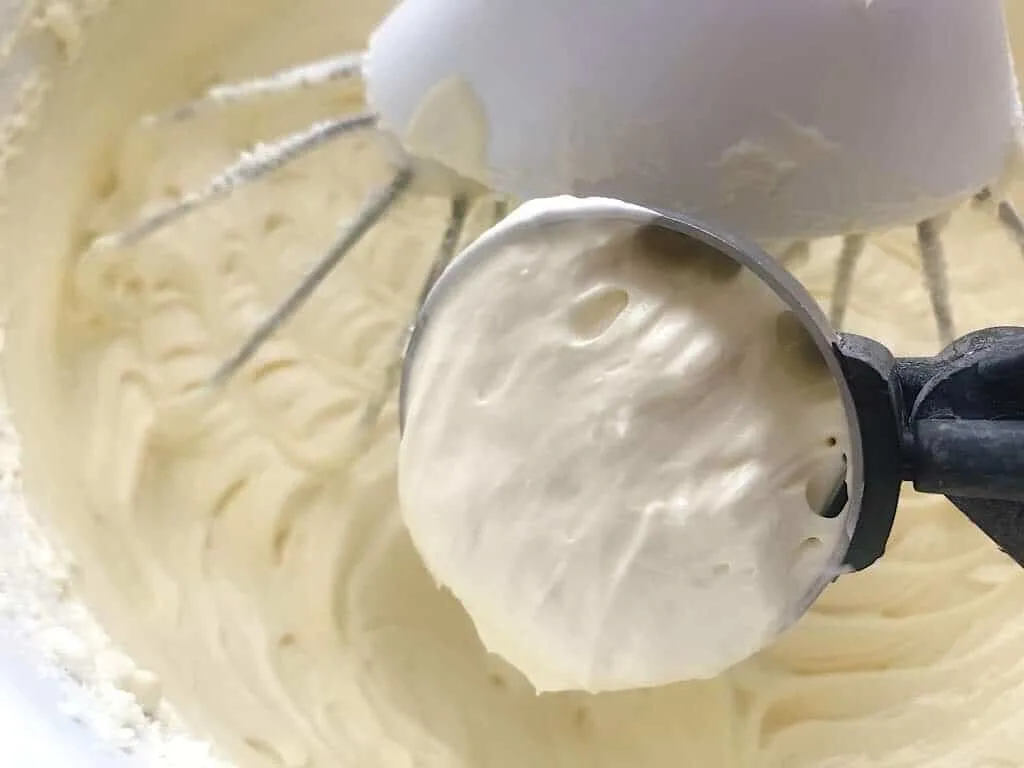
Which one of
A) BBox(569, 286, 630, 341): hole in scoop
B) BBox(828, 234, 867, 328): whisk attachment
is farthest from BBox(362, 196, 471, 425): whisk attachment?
BBox(828, 234, 867, 328): whisk attachment

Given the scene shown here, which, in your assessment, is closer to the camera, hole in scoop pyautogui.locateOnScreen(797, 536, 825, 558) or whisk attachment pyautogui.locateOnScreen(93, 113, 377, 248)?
hole in scoop pyautogui.locateOnScreen(797, 536, 825, 558)

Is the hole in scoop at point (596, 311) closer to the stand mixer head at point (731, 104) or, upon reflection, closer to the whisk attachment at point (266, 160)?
the stand mixer head at point (731, 104)

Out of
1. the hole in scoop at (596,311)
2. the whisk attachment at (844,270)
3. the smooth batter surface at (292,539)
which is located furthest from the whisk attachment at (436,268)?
the whisk attachment at (844,270)

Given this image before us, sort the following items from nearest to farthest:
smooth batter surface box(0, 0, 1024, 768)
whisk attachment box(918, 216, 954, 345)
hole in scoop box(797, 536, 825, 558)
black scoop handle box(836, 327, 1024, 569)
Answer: black scoop handle box(836, 327, 1024, 569)
hole in scoop box(797, 536, 825, 558)
whisk attachment box(918, 216, 954, 345)
smooth batter surface box(0, 0, 1024, 768)

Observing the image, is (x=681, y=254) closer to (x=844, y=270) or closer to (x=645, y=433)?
(x=645, y=433)

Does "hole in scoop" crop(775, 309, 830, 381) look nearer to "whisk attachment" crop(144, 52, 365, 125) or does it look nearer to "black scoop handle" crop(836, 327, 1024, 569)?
"black scoop handle" crop(836, 327, 1024, 569)

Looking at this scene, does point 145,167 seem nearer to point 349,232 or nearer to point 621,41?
point 349,232

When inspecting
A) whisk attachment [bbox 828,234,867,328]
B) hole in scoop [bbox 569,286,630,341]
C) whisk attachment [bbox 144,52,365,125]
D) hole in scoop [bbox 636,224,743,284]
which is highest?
whisk attachment [bbox 144,52,365,125]

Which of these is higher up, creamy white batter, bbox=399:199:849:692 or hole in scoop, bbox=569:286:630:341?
hole in scoop, bbox=569:286:630:341
